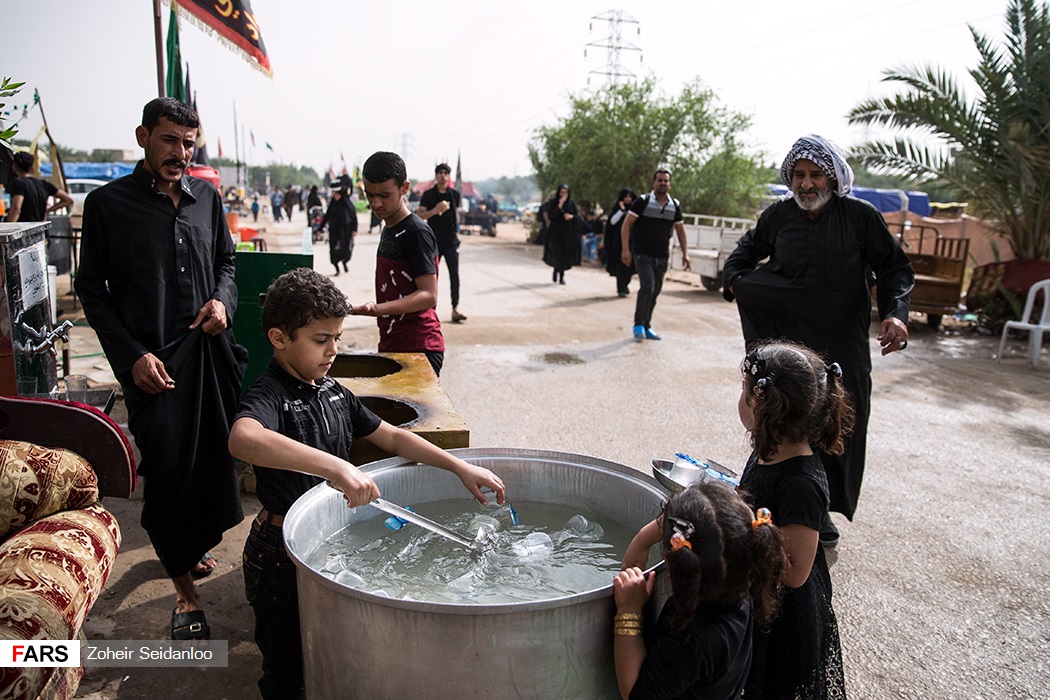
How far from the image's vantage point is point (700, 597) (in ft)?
6.12

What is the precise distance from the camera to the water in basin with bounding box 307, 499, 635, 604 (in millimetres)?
2320

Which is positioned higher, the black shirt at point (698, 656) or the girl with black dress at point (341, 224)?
the girl with black dress at point (341, 224)

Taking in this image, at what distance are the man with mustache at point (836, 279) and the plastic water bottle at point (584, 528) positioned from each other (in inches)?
63.6

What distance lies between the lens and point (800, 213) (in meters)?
3.95

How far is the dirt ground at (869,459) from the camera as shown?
3.13m

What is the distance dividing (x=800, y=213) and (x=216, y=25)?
436 centimetres

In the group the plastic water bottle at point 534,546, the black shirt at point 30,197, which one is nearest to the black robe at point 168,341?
the plastic water bottle at point 534,546

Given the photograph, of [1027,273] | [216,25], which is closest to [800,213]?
[216,25]

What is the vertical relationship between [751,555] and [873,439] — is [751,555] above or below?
above

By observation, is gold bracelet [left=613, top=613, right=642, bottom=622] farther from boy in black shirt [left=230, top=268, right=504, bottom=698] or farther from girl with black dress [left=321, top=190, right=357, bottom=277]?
girl with black dress [left=321, top=190, right=357, bottom=277]

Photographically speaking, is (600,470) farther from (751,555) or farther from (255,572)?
(255,572)

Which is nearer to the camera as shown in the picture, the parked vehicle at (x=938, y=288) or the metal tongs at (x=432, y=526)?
the metal tongs at (x=432, y=526)

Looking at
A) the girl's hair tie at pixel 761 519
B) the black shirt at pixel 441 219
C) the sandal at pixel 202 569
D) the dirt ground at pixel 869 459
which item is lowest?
the dirt ground at pixel 869 459

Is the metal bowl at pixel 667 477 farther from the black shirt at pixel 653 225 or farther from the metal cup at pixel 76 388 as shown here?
the black shirt at pixel 653 225
